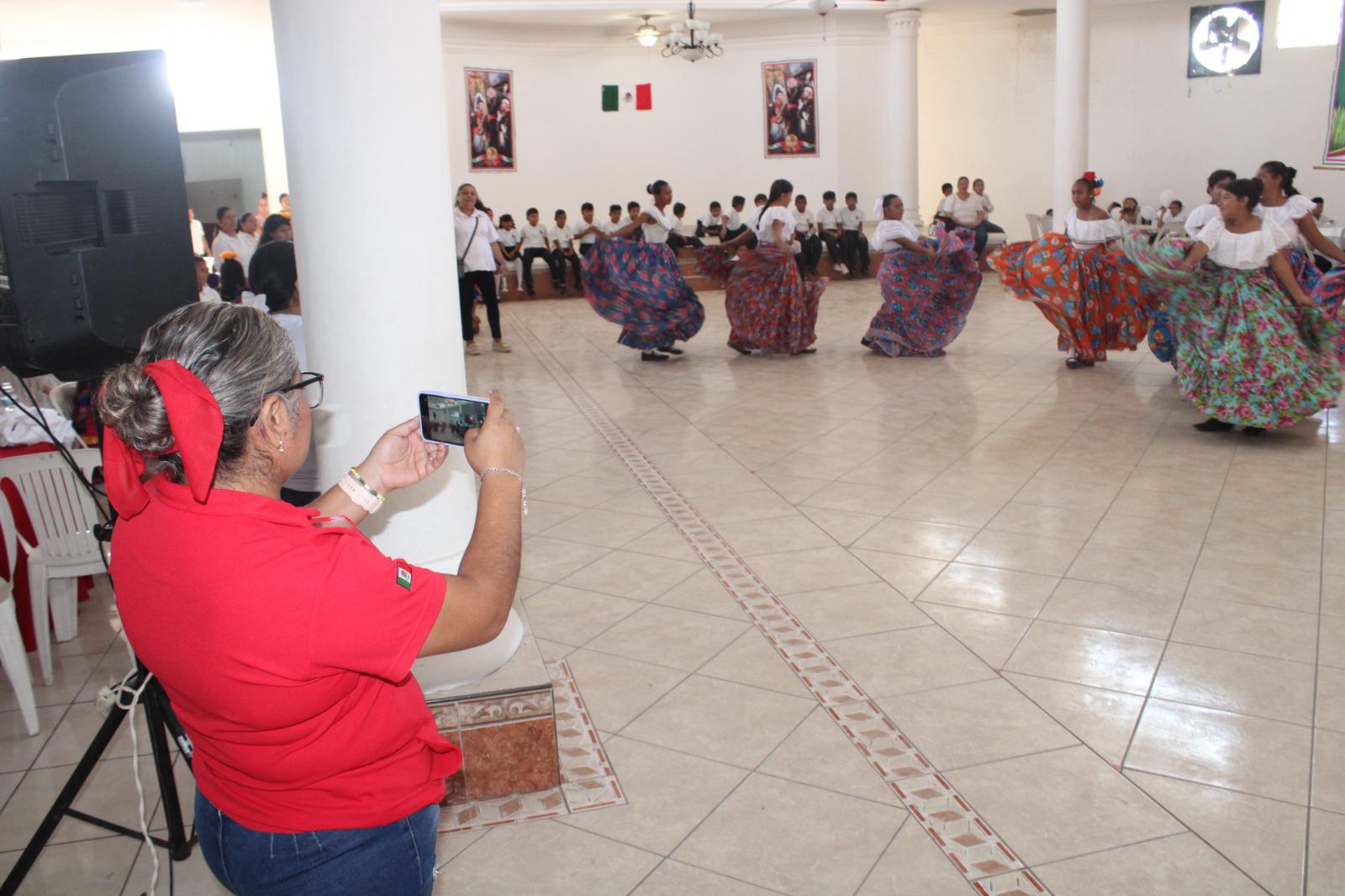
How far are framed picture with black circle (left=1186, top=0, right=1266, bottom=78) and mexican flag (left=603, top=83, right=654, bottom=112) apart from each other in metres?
7.60

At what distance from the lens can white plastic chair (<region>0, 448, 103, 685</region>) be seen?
3.50 m

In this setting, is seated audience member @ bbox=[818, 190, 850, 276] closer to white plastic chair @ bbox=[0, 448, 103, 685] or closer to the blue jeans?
white plastic chair @ bbox=[0, 448, 103, 685]

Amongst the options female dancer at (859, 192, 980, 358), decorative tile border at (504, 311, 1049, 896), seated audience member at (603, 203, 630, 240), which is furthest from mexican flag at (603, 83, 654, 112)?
decorative tile border at (504, 311, 1049, 896)

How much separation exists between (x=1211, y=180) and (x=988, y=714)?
4.13 m

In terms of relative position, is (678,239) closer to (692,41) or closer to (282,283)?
(692,41)

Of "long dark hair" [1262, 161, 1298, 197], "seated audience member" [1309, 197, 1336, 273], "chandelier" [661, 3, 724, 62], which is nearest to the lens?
"long dark hair" [1262, 161, 1298, 197]

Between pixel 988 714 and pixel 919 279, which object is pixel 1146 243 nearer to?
pixel 919 279

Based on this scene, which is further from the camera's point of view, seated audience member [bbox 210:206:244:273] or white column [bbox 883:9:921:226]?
white column [bbox 883:9:921:226]

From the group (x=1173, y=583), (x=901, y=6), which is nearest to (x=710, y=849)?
(x=1173, y=583)

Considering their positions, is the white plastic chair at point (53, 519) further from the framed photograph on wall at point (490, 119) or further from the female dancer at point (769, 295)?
the framed photograph on wall at point (490, 119)

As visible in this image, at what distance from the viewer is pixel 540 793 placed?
2637 millimetres

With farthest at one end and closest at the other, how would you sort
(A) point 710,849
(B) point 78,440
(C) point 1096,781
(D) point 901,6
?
(D) point 901,6
(B) point 78,440
(C) point 1096,781
(A) point 710,849

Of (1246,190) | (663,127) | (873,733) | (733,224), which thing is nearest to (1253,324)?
(1246,190)

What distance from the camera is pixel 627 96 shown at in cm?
1593
